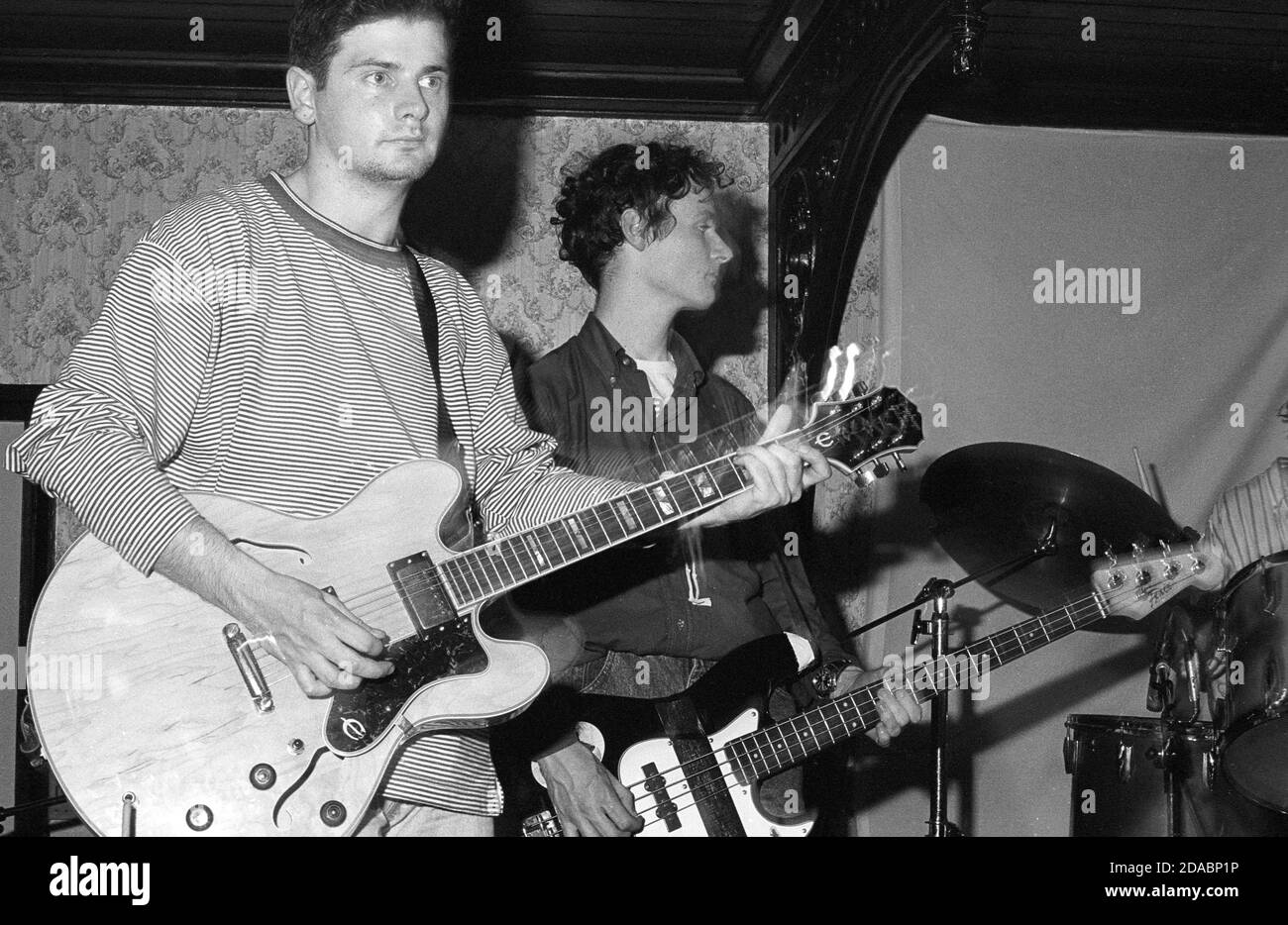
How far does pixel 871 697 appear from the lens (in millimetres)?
2221

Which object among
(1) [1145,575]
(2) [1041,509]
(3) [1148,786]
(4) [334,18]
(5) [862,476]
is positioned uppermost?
(4) [334,18]

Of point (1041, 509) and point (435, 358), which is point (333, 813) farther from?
point (1041, 509)

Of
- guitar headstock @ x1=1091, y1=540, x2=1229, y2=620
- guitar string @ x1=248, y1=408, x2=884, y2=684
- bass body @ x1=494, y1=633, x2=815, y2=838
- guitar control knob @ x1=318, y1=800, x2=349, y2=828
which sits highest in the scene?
guitar string @ x1=248, y1=408, x2=884, y2=684

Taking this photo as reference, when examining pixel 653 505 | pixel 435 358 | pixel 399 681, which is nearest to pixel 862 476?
pixel 653 505

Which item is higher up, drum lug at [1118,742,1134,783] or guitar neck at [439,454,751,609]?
guitar neck at [439,454,751,609]

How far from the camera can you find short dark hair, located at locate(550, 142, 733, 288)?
2.63 meters

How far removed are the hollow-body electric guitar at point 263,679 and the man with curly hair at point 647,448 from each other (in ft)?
1.25

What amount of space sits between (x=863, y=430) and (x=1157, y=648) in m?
1.12

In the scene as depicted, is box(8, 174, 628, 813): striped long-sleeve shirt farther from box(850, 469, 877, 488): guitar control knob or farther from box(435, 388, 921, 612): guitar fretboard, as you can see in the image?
box(850, 469, 877, 488): guitar control knob

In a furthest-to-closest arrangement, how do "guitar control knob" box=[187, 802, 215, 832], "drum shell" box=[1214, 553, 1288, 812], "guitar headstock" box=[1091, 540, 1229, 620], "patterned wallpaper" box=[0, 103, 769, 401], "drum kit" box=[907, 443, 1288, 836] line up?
"patterned wallpaper" box=[0, 103, 769, 401] < "guitar headstock" box=[1091, 540, 1229, 620] < "drum kit" box=[907, 443, 1288, 836] < "drum shell" box=[1214, 553, 1288, 812] < "guitar control knob" box=[187, 802, 215, 832]

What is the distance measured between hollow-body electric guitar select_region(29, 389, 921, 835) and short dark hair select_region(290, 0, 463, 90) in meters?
0.67

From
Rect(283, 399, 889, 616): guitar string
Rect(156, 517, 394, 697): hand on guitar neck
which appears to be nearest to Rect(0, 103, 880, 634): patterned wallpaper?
Rect(283, 399, 889, 616): guitar string

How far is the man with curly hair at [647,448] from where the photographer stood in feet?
6.66
